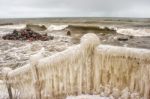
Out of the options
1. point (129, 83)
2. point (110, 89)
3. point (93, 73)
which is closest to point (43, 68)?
point (93, 73)

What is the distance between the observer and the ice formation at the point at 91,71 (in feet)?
11.7

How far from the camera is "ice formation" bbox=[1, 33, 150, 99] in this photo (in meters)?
3.57

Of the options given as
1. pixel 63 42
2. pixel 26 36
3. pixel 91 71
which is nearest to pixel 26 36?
pixel 26 36

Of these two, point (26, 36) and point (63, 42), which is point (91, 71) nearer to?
point (63, 42)

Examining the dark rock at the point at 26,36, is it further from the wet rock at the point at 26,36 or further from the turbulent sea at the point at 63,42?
the turbulent sea at the point at 63,42

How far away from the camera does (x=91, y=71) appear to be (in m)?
3.90

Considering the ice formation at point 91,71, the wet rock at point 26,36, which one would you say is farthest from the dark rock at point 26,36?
the ice formation at point 91,71

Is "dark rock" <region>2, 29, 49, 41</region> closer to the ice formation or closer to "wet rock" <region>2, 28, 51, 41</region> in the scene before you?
"wet rock" <region>2, 28, 51, 41</region>

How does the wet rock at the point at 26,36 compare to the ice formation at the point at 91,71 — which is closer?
the ice formation at the point at 91,71

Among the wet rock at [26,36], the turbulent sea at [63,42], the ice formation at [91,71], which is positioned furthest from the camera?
the wet rock at [26,36]

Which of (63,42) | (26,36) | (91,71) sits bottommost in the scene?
(63,42)

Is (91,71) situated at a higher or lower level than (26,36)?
higher

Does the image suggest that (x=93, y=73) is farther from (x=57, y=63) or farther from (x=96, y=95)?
(x=57, y=63)

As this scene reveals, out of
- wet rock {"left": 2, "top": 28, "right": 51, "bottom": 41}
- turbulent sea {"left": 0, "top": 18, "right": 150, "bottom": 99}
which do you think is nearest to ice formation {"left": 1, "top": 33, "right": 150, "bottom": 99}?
turbulent sea {"left": 0, "top": 18, "right": 150, "bottom": 99}
